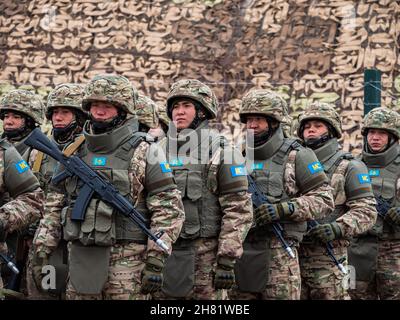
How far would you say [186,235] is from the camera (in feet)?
27.4

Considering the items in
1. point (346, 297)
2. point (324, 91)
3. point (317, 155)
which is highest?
point (324, 91)

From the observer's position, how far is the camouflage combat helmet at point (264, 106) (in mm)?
9328

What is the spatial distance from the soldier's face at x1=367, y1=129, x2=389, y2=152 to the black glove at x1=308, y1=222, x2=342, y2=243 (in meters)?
1.86

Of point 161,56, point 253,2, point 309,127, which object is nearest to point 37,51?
point 161,56

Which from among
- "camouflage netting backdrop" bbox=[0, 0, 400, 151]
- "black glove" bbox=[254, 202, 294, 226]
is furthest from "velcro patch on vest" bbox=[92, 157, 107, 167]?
"camouflage netting backdrop" bbox=[0, 0, 400, 151]

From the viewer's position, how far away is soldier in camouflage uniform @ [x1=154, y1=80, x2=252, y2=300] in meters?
8.25

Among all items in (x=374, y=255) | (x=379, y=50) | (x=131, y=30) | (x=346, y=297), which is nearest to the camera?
(x=346, y=297)

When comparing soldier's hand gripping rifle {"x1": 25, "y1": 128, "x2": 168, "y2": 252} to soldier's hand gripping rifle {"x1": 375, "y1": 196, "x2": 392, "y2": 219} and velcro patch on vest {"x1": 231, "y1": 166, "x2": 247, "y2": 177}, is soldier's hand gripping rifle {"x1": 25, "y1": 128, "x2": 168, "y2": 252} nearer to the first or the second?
velcro patch on vest {"x1": 231, "y1": 166, "x2": 247, "y2": 177}

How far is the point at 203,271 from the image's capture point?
27.6ft

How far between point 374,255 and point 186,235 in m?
3.20

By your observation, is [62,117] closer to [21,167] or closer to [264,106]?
[21,167]

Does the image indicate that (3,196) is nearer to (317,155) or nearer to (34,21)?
(317,155)

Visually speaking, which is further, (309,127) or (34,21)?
(34,21)

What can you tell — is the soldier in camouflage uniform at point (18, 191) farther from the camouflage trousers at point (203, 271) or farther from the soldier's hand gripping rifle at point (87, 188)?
the camouflage trousers at point (203, 271)
